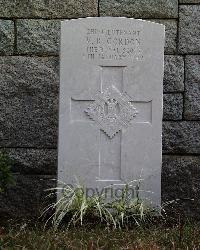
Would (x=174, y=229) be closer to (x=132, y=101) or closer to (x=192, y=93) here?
(x=132, y=101)

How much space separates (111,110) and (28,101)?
877mm

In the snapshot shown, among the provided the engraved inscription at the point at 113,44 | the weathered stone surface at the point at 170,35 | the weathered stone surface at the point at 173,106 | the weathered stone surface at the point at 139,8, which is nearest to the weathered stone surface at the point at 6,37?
the weathered stone surface at the point at 139,8

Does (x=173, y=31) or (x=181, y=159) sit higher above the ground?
(x=173, y=31)

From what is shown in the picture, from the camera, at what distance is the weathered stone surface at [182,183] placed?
514cm

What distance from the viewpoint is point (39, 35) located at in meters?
5.15

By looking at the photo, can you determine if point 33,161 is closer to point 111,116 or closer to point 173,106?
point 111,116

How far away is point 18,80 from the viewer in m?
5.14

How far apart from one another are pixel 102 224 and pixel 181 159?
1169mm

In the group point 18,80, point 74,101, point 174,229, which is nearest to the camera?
point 174,229

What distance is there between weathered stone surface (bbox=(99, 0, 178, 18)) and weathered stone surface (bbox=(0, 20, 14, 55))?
735 millimetres

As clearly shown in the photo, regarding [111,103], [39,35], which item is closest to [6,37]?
[39,35]

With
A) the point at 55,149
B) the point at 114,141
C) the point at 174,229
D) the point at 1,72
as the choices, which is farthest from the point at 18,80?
the point at 174,229

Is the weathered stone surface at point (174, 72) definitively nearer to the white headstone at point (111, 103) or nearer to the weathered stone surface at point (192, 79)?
the weathered stone surface at point (192, 79)

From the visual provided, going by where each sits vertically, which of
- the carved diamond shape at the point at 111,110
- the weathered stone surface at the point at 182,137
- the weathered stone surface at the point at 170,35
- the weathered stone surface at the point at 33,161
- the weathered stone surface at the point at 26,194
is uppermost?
the weathered stone surface at the point at 170,35
